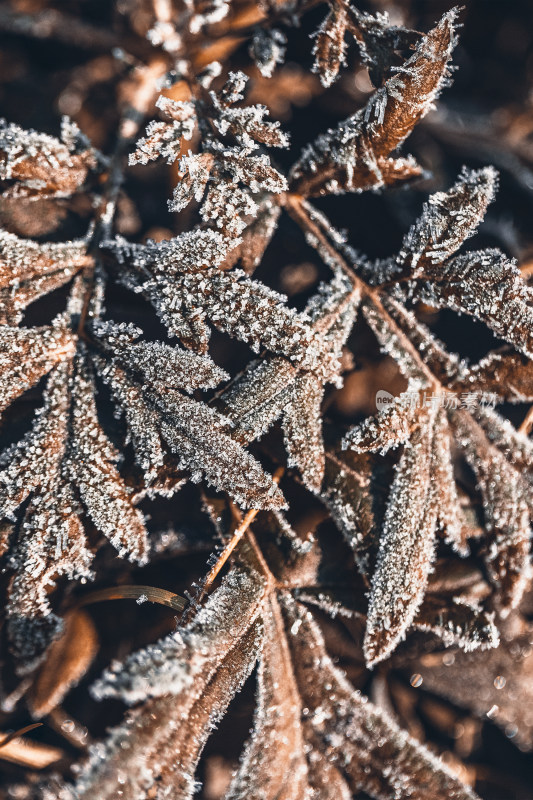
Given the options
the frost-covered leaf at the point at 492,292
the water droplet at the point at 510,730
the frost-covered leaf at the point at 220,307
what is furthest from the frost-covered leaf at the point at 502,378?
the water droplet at the point at 510,730

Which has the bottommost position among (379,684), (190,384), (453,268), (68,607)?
(379,684)

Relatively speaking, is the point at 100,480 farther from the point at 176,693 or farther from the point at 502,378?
the point at 502,378

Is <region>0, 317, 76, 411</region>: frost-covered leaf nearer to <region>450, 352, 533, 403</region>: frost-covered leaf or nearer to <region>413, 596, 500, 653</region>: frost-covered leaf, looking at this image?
<region>450, 352, 533, 403</region>: frost-covered leaf

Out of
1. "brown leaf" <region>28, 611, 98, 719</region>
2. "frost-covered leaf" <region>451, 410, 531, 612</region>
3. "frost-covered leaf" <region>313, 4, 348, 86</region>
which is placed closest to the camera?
"frost-covered leaf" <region>313, 4, 348, 86</region>

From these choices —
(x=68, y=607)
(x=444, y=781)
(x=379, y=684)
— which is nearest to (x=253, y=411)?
(x=68, y=607)

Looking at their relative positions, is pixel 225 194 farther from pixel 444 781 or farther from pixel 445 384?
pixel 444 781

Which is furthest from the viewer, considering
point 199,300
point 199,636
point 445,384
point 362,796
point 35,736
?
point 35,736

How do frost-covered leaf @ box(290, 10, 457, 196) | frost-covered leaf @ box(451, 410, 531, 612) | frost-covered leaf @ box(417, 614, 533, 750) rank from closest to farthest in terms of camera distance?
frost-covered leaf @ box(290, 10, 457, 196), frost-covered leaf @ box(451, 410, 531, 612), frost-covered leaf @ box(417, 614, 533, 750)

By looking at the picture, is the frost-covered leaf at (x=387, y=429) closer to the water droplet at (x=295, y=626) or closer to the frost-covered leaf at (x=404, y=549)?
the frost-covered leaf at (x=404, y=549)

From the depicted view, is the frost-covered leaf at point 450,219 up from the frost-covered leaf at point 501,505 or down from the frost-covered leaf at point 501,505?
up

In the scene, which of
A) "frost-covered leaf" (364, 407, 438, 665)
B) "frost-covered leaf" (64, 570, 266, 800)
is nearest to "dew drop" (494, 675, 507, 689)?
"frost-covered leaf" (364, 407, 438, 665)

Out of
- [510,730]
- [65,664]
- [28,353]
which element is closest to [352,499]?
[28,353]
